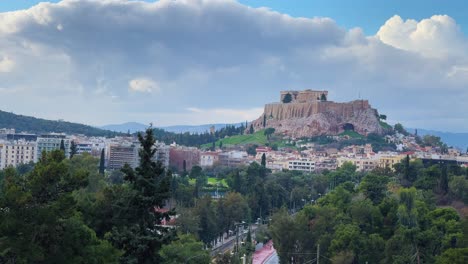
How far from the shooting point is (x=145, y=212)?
19.4m

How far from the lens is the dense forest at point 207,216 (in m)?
18.3

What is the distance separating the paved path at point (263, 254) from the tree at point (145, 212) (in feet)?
85.0

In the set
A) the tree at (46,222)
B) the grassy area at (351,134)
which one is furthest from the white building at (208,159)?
the tree at (46,222)

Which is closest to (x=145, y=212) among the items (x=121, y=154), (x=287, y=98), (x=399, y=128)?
(x=121, y=154)

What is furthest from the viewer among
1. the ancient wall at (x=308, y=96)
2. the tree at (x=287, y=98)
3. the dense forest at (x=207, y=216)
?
the tree at (x=287, y=98)

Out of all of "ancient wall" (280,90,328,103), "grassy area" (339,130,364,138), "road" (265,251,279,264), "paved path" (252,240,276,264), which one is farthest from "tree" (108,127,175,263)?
"ancient wall" (280,90,328,103)

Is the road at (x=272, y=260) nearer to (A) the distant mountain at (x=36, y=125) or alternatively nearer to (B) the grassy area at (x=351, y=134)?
(B) the grassy area at (x=351, y=134)

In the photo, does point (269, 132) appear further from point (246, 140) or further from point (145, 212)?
point (145, 212)

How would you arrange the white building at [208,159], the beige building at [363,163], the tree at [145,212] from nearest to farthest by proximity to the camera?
the tree at [145,212] < the beige building at [363,163] < the white building at [208,159]

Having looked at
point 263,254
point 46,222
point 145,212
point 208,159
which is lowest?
point 263,254

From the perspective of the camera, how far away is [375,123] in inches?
5586

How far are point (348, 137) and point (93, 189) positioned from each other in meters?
98.9

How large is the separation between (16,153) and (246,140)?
179ft

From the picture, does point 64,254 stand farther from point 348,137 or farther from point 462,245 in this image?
point 348,137
